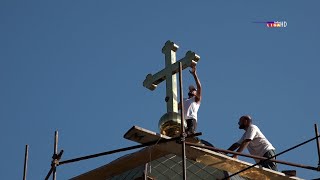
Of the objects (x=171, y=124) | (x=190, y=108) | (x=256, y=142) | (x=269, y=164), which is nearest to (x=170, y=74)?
(x=190, y=108)

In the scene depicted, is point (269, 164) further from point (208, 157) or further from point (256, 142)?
point (208, 157)

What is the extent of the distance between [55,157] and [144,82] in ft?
7.86

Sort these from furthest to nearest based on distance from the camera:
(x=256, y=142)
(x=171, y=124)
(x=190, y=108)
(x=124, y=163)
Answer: (x=190, y=108) → (x=256, y=142) → (x=124, y=163) → (x=171, y=124)

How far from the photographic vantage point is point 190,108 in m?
21.1

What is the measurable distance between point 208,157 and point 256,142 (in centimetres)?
219

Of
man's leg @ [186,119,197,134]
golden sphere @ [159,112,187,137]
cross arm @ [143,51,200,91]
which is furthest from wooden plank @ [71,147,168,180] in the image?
cross arm @ [143,51,200,91]

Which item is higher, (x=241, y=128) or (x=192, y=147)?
(x=241, y=128)

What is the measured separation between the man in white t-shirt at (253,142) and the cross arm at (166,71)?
5.06 feet

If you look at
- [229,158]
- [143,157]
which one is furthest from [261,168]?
[143,157]

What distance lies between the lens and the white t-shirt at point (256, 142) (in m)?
20.8

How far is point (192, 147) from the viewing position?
18.5 m

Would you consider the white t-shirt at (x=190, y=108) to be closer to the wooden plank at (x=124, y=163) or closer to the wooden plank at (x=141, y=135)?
the wooden plank at (x=124, y=163)

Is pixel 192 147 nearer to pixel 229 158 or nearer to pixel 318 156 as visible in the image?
pixel 229 158

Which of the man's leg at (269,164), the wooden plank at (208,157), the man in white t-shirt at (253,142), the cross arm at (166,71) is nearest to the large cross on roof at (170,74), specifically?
the cross arm at (166,71)
